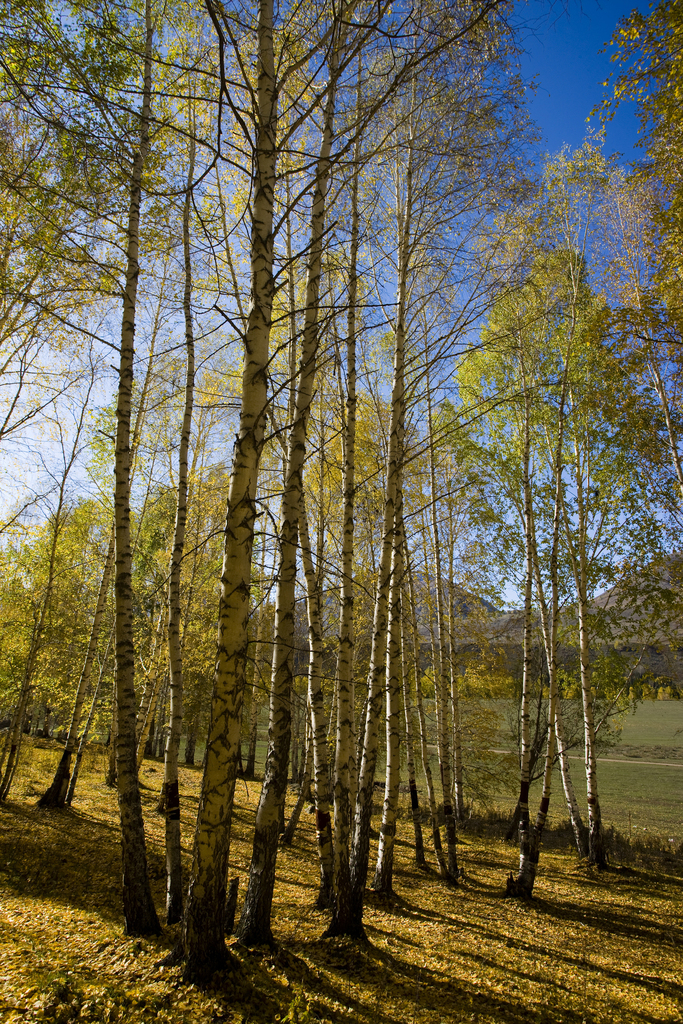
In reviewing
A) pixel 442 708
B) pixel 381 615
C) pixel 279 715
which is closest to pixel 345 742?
pixel 279 715

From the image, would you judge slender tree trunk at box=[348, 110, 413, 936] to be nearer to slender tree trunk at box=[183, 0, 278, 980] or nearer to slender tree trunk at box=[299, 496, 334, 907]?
slender tree trunk at box=[299, 496, 334, 907]

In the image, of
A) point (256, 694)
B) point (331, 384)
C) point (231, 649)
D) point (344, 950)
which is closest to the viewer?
point (231, 649)

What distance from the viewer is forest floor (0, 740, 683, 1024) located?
8.89ft

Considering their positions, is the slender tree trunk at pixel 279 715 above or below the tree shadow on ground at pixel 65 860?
above

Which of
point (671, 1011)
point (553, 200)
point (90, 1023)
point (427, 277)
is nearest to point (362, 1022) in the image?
point (90, 1023)

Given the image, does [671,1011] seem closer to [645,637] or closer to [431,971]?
[431,971]

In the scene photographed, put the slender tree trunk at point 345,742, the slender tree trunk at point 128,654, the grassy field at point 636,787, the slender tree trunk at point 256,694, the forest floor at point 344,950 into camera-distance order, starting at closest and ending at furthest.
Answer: the forest floor at point 344,950, the slender tree trunk at point 128,654, the slender tree trunk at point 345,742, the slender tree trunk at point 256,694, the grassy field at point 636,787

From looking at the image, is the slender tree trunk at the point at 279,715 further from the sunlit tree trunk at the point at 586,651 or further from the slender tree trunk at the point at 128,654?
the sunlit tree trunk at the point at 586,651

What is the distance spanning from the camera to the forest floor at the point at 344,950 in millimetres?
2711

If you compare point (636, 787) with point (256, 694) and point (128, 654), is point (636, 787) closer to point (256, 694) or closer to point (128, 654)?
point (256, 694)

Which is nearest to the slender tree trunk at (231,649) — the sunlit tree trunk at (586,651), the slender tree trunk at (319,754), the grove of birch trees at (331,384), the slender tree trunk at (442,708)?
the grove of birch trees at (331,384)

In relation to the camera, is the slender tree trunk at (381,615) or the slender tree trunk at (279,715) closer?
the slender tree trunk at (279,715)

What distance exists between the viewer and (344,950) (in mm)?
4234

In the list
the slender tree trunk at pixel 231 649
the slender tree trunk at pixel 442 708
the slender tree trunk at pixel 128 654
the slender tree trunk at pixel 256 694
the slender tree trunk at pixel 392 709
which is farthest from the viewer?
the slender tree trunk at pixel 256 694
